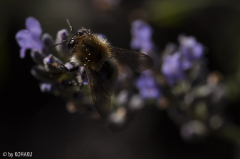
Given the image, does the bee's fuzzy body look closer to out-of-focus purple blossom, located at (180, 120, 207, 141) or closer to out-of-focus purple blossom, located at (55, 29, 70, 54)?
out-of-focus purple blossom, located at (55, 29, 70, 54)

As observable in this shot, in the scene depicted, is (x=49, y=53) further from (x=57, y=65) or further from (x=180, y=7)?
(x=180, y=7)

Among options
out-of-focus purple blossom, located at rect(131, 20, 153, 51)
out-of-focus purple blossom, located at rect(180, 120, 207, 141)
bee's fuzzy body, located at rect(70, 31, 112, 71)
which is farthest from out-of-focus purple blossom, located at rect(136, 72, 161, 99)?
bee's fuzzy body, located at rect(70, 31, 112, 71)

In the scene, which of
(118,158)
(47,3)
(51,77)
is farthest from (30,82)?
(51,77)

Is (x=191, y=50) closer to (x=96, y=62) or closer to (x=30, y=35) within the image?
(x=96, y=62)

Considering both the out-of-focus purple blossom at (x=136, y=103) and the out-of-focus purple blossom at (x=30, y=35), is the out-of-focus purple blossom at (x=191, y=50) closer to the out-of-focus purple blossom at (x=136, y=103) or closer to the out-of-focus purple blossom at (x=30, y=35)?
the out-of-focus purple blossom at (x=136, y=103)

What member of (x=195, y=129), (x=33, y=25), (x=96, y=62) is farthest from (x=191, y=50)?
(x=33, y=25)

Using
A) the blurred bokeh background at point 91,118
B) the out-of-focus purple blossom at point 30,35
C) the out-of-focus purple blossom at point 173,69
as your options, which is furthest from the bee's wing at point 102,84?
the blurred bokeh background at point 91,118
